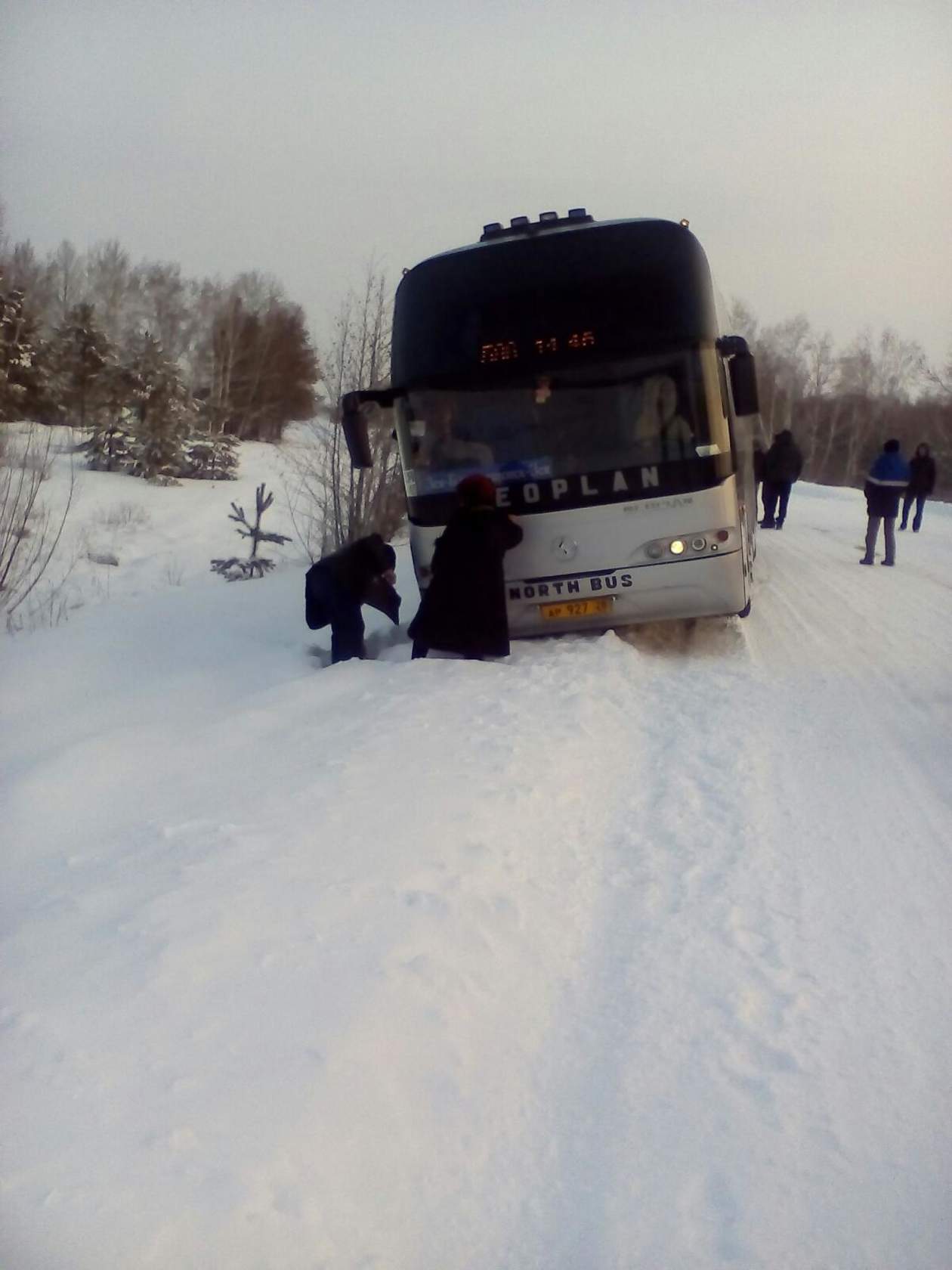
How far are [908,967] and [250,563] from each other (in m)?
14.3

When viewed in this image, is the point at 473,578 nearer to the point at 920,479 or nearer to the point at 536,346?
the point at 536,346

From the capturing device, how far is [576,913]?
4.07 metres

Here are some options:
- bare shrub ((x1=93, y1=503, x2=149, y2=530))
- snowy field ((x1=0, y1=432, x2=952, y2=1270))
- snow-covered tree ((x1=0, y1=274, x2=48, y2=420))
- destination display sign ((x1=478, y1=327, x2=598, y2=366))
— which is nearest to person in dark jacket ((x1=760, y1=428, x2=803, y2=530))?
destination display sign ((x1=478, y1=327, x2=598, y2=366))

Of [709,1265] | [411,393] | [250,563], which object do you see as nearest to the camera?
[709,1265]

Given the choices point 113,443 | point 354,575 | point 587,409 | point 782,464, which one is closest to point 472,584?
point 354,575

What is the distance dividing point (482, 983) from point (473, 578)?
485 centimetres

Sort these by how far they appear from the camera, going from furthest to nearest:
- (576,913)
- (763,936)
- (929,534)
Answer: (929,534) < (576,913) < (763,936)

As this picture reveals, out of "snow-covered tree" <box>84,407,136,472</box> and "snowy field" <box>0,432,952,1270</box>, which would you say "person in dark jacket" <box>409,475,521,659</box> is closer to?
"snowy field" <box>0,432,952,1270</box>

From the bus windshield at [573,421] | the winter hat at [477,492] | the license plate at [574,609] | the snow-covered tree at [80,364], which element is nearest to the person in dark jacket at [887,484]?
the bus windshield at [573,421]

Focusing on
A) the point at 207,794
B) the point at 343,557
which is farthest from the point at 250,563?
the point at 207,794

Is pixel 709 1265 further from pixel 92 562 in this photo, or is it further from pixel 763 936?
pixel 92 562

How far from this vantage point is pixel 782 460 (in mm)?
17875

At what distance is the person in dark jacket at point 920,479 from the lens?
1778 cm

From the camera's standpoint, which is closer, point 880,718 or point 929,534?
point 880,718
